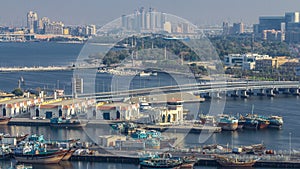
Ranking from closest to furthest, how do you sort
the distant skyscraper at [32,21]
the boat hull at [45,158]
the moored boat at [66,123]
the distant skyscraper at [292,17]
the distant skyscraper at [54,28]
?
the boat hull at [45,158]
the moored boat at [66,123]
the distant skyscraper at [292,17]
the distant skyscraper at [54,28]
the distant skyscraper at [32,21]

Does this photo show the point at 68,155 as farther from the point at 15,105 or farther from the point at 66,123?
the point at 15,105

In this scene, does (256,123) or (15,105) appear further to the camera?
(15,105)

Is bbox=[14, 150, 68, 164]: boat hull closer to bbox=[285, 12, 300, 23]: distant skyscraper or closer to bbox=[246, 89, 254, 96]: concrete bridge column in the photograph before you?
bbox=[246, 89, 254, 96]: concrete bridge column

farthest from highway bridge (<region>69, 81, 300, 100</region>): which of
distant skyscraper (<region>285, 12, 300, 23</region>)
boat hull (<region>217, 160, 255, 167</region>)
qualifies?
distant skyscraper (<region>285, 12, 300, 23</region>)

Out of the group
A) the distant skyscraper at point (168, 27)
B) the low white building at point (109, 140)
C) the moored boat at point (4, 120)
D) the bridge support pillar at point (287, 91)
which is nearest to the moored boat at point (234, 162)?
the low white building at point (109, 140)

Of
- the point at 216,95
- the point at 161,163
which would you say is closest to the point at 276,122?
the point at 161,163

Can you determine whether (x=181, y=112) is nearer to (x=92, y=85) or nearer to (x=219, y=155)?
(x=219, y=155)

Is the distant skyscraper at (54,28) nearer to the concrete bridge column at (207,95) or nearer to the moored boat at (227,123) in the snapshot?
the concrete bridge column at (207,95)

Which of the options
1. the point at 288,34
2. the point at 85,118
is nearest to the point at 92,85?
the point at 85,118

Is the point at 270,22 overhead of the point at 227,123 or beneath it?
overhead
